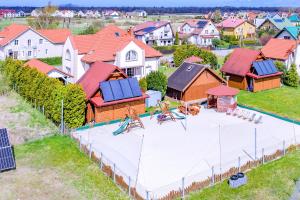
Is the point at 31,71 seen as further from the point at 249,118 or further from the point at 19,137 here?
the point at 249,118

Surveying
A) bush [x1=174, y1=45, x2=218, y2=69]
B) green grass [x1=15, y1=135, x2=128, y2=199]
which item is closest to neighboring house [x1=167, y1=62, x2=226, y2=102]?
green grass [x1=15, y1=135, x2=128, y2=199]

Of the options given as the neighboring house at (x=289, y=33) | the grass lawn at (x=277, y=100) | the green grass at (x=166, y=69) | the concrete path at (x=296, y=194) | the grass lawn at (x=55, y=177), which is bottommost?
the grass lawn at (x=55, y=177)

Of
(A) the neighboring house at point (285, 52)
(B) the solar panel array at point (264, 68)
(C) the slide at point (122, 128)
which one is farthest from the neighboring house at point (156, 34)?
(C) the slide at point (122, 128)

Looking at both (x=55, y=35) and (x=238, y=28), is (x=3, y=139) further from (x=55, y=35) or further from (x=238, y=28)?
(x=238, y=28)

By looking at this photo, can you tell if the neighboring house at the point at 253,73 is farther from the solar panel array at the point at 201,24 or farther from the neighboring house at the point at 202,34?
the solar panel array at the point at 201,24

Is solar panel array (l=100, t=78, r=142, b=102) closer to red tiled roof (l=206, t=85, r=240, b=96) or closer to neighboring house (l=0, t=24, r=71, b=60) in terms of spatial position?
red tiled roof (l=206, t=85, r=240, b=96)
